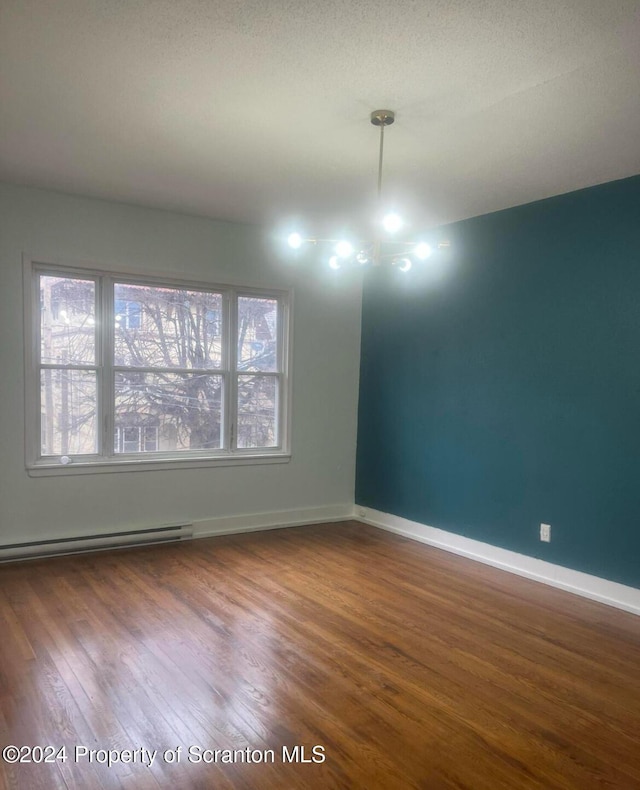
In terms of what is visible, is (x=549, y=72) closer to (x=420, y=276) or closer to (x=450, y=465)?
(x=420, y=276)

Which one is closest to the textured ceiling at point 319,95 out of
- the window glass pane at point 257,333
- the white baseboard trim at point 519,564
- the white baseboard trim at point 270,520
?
the window glass pane at point 257,333

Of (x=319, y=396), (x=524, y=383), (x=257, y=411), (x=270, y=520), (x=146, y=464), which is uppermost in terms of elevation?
(x=524, y=383)

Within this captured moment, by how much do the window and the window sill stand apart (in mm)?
11

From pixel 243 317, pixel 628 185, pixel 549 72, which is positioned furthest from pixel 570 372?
pixel 243 317

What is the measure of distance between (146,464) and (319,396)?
1.73m

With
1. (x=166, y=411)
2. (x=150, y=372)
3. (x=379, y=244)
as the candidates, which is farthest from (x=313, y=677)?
(x=150, y=372)

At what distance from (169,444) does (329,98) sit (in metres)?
3.13

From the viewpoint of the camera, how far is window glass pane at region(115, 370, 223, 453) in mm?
4711

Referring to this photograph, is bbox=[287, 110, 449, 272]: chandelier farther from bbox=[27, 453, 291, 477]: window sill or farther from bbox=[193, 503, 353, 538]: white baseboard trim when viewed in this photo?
bbox=[193, 503, 353, 538]: white baseboard trim

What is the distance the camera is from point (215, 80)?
8.41 ft

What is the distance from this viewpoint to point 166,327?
4.86m

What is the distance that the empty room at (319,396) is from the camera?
220cm

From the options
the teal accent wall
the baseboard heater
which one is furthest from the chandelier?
the baseboard heater

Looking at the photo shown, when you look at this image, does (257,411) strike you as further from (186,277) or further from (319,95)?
Answer: (319,95)
